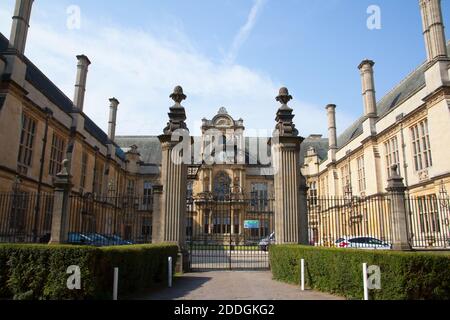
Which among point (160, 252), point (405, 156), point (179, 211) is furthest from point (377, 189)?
point (160, 252)

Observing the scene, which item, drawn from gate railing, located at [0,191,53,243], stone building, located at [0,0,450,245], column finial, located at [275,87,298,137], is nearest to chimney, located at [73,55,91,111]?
stone building, located at [0,0,450,245]

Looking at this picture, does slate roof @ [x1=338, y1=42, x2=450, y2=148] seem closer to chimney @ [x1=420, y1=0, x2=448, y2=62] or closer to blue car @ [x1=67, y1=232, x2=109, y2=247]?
chimney @ [x1=420, y1=0, x2=448, y2=62]

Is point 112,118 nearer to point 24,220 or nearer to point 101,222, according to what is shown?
point 24,220

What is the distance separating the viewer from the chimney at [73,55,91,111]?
25.3 m

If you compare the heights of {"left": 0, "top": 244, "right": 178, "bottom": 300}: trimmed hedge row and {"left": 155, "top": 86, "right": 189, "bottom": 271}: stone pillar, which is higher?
{"left": 155, "top": 86, "right": 189, "bottom": 271}: stone pillar

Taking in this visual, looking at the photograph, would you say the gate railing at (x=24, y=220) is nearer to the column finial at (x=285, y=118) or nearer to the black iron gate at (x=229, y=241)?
the black iron gate at (x=229, y=241)

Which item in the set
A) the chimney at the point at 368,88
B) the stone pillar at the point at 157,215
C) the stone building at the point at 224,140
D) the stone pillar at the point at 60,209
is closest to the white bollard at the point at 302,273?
the stone building at the point at 224,140

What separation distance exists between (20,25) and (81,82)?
7.77 m

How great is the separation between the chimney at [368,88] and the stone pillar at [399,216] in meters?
18.3

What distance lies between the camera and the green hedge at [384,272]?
6438 millimetres

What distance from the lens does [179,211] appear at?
11.6 metres

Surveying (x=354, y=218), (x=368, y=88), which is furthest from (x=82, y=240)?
(x=368, y=88)

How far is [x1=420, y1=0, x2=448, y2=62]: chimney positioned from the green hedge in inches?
593
